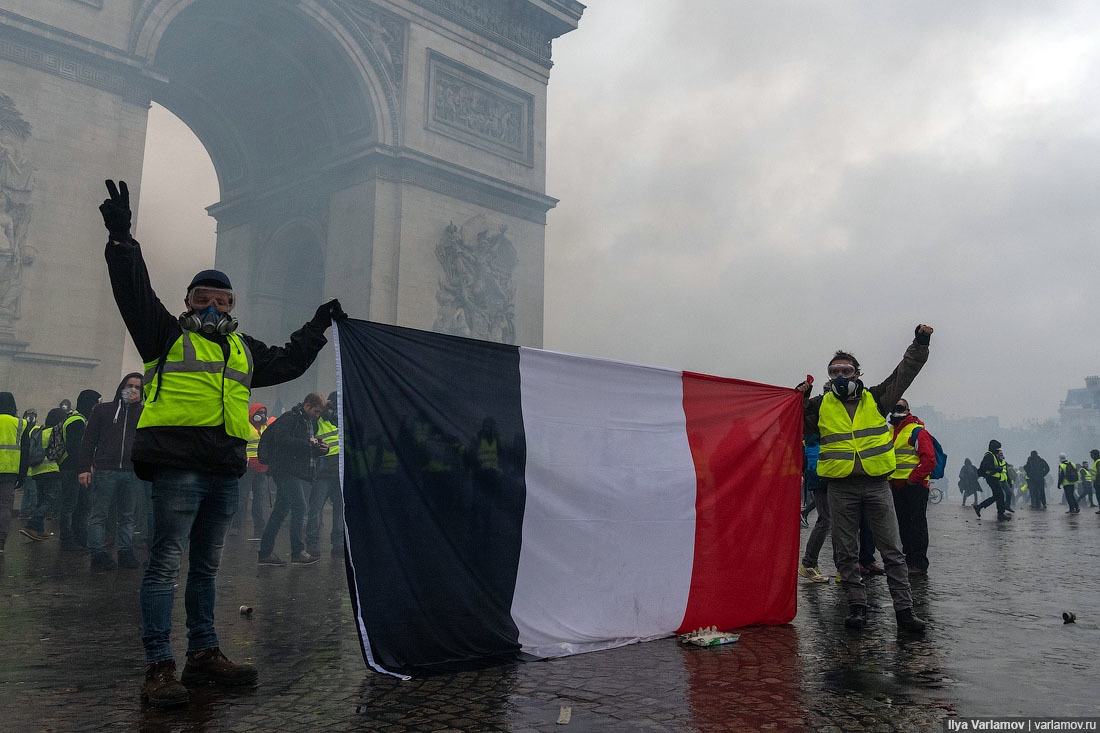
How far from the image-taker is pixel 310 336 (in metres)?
4.62

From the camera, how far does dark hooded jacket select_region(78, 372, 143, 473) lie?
850 cm

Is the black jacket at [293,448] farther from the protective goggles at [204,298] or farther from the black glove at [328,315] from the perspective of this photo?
the protective goggles at [204,298]

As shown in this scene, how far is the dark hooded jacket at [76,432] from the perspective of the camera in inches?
397

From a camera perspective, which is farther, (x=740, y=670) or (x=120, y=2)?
(x=120, y=2)

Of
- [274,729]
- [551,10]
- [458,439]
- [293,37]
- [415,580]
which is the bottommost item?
[274,729]

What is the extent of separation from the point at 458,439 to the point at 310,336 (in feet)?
3.27

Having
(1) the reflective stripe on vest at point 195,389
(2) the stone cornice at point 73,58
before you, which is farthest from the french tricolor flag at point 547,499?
(2) the stone cornice at point 73,58

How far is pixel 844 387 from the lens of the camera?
6000mm

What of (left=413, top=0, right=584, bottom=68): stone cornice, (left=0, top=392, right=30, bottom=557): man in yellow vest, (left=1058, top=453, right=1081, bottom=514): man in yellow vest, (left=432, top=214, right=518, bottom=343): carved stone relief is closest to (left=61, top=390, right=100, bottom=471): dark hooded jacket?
(left=0, top=392, right=30, bottom=557): man in yellow vest

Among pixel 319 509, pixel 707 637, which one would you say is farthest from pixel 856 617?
pixel 319 509

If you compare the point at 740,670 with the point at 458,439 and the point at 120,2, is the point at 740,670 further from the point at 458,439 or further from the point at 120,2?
the point at 120,2

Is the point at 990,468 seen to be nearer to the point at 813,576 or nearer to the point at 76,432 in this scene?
the point at 813,576

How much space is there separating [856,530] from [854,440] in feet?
2.23

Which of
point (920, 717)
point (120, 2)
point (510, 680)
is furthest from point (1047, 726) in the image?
point (120, 2)
